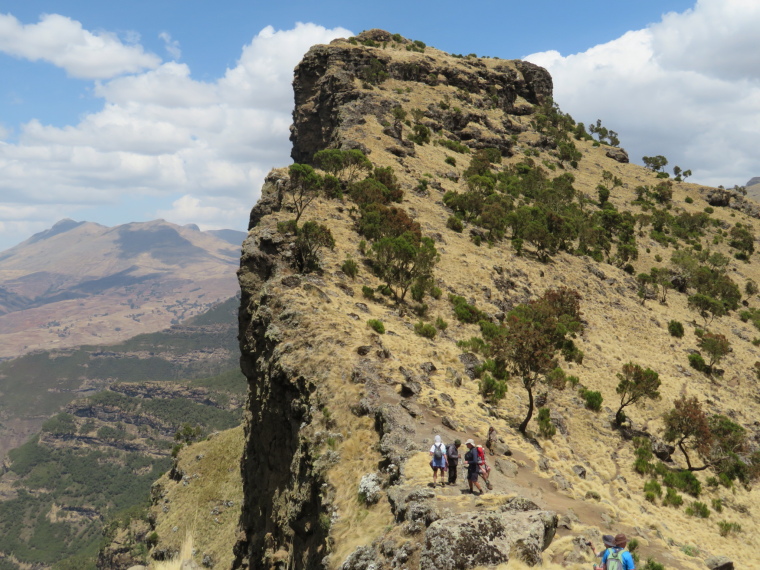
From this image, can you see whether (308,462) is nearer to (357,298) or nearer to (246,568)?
(246,568)

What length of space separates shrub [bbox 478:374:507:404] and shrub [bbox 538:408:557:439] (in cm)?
281

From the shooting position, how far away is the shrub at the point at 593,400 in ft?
116

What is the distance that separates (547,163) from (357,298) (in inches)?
3087

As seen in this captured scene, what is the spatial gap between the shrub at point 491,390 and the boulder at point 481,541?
17219 mm

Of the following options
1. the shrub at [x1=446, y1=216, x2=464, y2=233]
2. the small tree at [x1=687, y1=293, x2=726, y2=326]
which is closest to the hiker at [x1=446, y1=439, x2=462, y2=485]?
the shrub at [x1=446, y1=216, x2=464, y2=233]

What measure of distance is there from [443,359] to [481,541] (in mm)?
21080

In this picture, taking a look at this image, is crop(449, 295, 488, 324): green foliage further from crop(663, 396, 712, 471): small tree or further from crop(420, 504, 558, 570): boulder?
crop(420, 504, 558, 570): boulder

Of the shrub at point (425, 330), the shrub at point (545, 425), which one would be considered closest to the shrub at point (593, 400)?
the shrub at point (545, 425)

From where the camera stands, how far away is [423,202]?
6219 centimetres

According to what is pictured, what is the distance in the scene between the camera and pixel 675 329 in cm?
5297

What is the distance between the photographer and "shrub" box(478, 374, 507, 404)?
30.3 m

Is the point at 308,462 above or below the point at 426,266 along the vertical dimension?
below

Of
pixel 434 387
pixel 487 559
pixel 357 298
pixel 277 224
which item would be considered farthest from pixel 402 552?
pixel 277 224

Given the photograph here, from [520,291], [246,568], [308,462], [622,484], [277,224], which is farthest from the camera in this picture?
[520,291]
